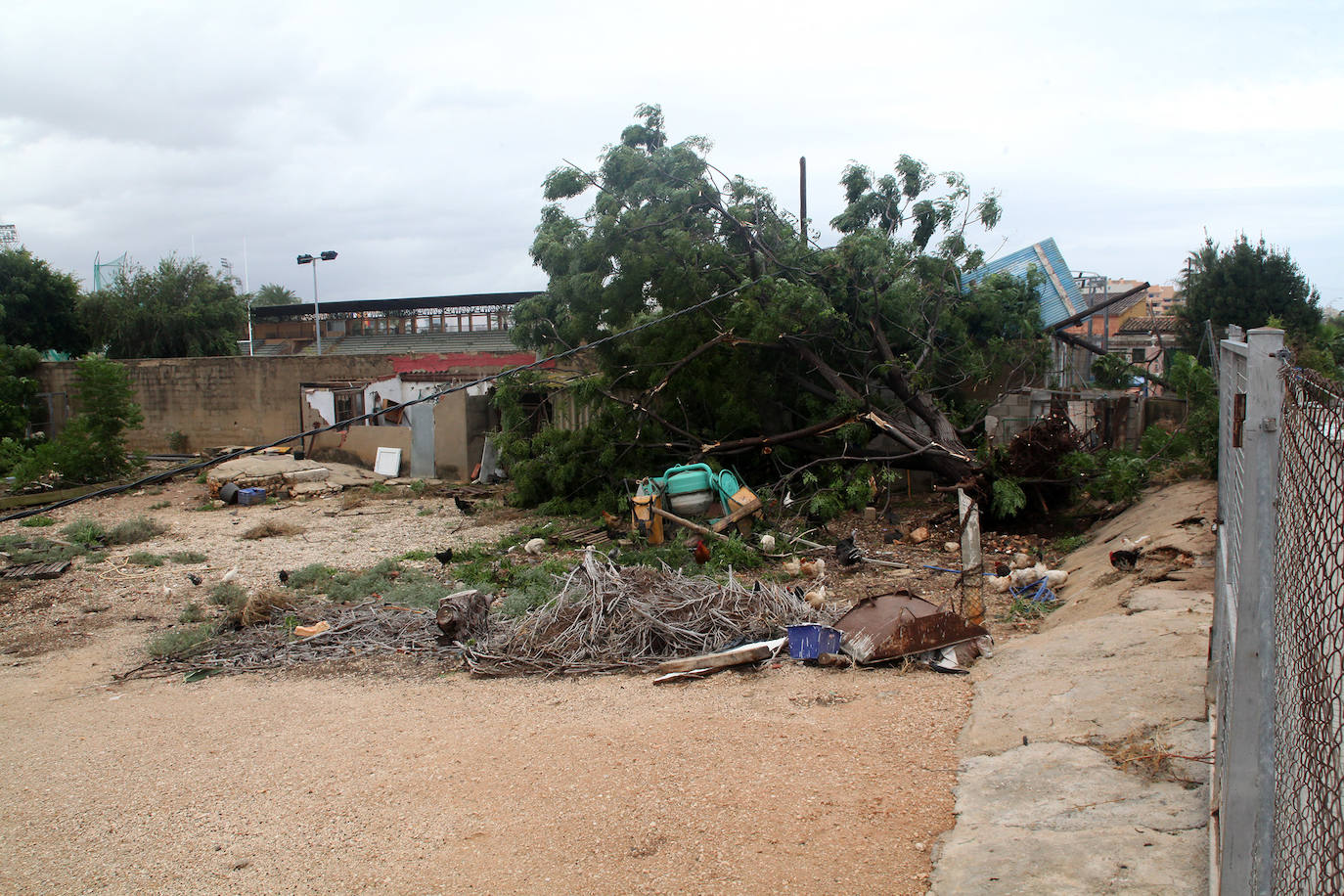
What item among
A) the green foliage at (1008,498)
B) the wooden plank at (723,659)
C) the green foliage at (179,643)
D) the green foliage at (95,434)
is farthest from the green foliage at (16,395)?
the green foliage at (1008,498)

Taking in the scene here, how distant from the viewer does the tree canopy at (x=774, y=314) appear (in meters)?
11.8

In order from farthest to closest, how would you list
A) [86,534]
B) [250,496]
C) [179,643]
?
[250,496], [86,534], [179,643]

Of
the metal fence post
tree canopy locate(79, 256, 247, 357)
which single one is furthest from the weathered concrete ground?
A: tree canopy locate(79, 256, 247, 357)

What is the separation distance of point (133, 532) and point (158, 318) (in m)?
24.6

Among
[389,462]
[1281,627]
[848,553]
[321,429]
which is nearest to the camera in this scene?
[1281,627]

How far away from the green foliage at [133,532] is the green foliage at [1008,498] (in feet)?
35.5

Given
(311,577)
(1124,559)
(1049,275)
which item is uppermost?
(1049,275)

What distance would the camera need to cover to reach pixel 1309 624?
5.58 ft

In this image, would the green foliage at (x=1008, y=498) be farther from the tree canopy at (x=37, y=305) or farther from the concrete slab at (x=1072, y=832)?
the tree canopy at (x=37, y=305)

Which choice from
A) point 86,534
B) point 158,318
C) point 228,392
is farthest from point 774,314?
point 158,318

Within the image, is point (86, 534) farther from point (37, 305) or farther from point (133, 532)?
point (37, 305)

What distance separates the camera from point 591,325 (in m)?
13.4

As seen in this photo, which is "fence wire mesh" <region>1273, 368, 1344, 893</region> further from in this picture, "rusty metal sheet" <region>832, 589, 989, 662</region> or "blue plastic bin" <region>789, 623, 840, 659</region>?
"blue plastic bin" <region>789, 623, 840, 659</region>

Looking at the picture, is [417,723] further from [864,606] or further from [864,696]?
[864,606]
